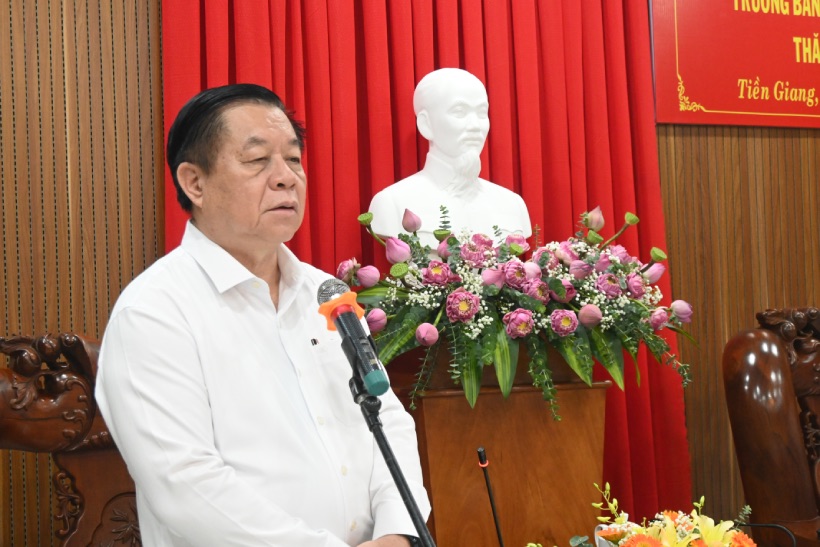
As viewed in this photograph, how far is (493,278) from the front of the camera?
2.38m

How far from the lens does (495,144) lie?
3285 millimetres

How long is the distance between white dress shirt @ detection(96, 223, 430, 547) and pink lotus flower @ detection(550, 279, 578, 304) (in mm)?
848

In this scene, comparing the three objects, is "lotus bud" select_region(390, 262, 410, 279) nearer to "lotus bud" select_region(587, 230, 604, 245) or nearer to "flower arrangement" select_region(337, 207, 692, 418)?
"flower arrangement" select_region(337, 207, 692, 418)

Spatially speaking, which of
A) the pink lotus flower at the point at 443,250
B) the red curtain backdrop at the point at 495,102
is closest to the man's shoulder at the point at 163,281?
the pink lotus flower at the point at 443,250

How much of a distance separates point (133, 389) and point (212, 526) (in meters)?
0.25

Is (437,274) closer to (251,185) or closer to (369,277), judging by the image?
(369,277)

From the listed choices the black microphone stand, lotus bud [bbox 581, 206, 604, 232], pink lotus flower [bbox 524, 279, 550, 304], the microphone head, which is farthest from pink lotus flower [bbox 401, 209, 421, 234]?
the black microphone stand

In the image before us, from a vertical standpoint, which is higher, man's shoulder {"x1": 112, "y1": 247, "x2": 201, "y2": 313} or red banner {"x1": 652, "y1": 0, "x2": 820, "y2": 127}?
red banner {"x1": 652, "y1": 0, "x2": 820, "y2": 127}

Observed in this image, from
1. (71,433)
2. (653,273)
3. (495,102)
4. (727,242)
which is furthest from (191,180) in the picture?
(727,242)

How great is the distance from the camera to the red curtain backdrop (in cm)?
296

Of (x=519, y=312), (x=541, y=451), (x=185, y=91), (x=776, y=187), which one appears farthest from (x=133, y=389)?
(x=776, y=187)

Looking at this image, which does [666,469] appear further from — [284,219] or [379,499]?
[284,219]

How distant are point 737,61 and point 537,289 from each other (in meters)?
1.96

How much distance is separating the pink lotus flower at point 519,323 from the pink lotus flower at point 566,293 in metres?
0.14
